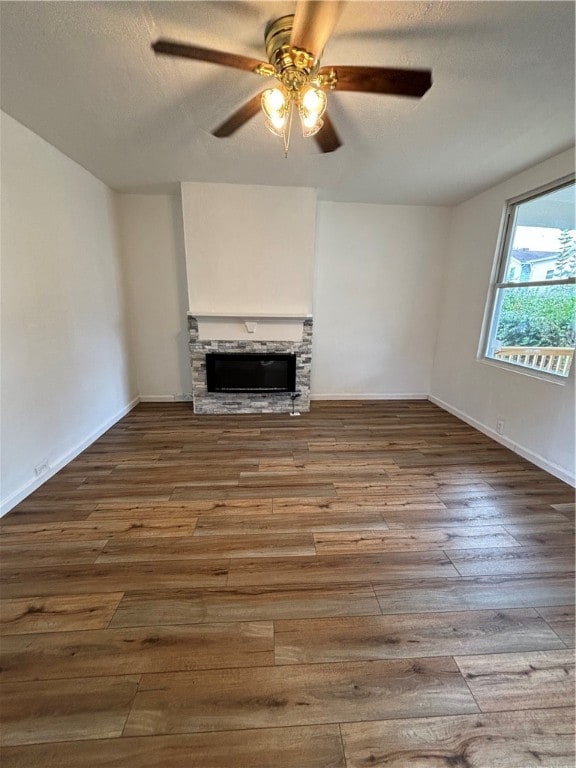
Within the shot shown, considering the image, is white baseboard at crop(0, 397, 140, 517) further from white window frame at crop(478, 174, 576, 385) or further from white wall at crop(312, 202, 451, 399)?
white window frame at crop(478, 174, 576, 385)

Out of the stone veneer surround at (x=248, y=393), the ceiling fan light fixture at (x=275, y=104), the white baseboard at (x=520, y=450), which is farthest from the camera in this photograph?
the stone veneer surround at (x=248, y=393)

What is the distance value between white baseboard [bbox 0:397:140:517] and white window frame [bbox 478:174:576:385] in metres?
4.22

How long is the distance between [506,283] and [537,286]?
0.36m

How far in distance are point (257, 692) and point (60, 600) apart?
1025mm

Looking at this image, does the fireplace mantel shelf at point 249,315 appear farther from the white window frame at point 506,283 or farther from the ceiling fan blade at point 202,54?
the ceiling fan blade at point 202,54

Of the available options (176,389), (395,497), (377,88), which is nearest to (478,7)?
(377,88)

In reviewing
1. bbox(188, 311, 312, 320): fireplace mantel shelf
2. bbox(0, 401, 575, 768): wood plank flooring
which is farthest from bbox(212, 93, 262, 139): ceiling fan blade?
bbox(0, 401, 575, 768): wood plank flooring

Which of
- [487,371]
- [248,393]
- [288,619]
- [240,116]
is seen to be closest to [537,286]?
[487,371]

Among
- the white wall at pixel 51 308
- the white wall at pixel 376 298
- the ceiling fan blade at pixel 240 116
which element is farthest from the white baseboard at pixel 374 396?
the ceiling fan blade at pixel 240 116

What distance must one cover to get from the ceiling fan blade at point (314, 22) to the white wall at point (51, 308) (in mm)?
2121

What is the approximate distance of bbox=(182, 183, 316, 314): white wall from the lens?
3391 millimetres

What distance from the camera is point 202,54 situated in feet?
4.30

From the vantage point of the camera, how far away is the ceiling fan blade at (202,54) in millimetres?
1259

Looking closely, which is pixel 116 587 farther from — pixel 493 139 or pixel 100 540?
pixel 493 139
